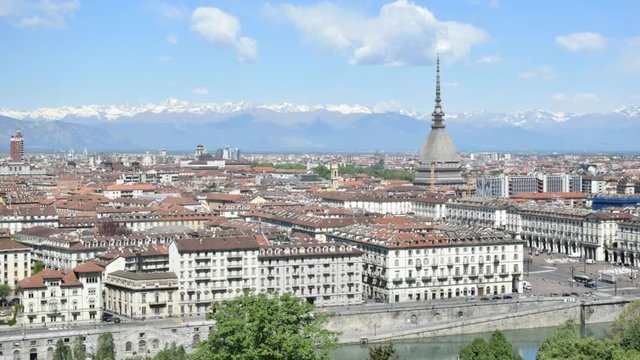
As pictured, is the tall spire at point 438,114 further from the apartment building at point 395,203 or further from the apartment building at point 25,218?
the apartment building at point 25,218

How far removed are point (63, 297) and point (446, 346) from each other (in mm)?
18985

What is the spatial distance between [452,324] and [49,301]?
66.1ft

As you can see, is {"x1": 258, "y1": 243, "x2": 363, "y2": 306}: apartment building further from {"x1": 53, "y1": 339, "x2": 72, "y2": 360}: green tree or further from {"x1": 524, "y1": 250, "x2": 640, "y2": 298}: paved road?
{"x1": 53, "y1": 339, "x2": 72, "y2": 360}: green tree

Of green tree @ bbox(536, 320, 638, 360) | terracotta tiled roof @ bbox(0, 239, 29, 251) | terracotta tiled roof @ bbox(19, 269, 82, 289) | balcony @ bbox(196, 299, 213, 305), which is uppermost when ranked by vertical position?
terracotta tiled roof @ bbox(0, 239, 29, 251)

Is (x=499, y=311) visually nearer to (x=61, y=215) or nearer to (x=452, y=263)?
(x=452, y=263)

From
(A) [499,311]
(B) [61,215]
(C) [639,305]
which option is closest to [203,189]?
(B) [61,215]

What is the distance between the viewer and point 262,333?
1278 inches

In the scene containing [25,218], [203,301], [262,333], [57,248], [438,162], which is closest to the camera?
[262,333]

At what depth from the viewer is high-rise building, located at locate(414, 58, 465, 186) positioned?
130 metres

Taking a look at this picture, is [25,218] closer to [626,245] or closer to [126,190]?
[126,190]

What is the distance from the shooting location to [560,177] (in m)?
152

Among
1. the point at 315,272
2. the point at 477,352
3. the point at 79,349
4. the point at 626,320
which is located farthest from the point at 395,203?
the point at 477,352

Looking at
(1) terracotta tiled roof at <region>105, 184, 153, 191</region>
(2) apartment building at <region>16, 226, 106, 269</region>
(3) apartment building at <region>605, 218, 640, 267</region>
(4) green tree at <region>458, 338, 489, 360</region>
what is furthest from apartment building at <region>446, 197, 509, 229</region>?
(4) green tree at <region>458, 338, 489, 360</region>

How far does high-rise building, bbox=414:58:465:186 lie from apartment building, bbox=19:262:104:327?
7813cm
